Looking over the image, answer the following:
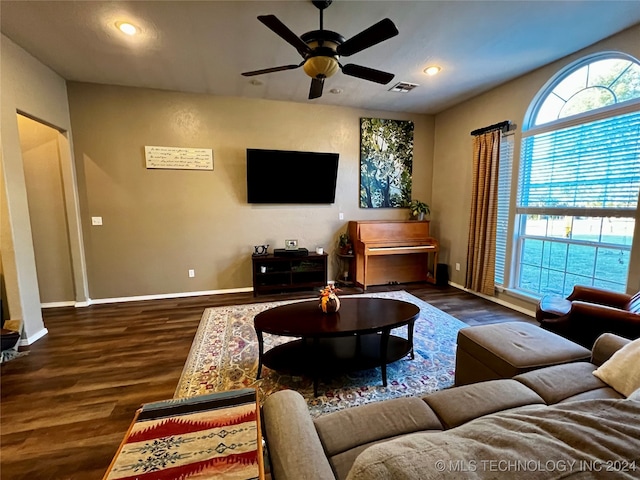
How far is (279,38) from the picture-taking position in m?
2.70

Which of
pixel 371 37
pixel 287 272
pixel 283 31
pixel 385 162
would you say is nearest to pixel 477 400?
pixel 371 37

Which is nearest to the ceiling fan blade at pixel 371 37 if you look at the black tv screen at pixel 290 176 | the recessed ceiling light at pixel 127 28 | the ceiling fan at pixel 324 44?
the ceiling fan at pixel 324 44

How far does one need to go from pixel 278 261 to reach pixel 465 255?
3.00 metres

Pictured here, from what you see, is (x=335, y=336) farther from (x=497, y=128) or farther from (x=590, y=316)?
(x=497, y=128)

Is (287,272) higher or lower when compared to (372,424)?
lower

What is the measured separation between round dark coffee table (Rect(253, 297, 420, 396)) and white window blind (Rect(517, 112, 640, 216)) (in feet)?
7.82

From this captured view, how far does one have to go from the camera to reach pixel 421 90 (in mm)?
4016

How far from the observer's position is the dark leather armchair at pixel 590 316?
191 cm

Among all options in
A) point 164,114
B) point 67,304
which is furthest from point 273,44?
point 67,304

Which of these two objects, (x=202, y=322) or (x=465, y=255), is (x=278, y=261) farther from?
(x=465, y=255)

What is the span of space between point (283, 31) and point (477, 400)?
2.47m

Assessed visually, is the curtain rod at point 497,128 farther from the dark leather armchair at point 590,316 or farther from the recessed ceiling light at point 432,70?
the dark leather armchair at point 590,316

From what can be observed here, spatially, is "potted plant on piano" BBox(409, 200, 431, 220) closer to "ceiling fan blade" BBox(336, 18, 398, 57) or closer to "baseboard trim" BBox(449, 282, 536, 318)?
"baseboard trim" BBox(449, 282, 536, 318)

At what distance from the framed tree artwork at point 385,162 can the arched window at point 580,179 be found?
183 centimetres
